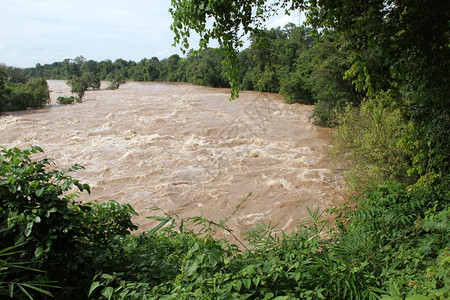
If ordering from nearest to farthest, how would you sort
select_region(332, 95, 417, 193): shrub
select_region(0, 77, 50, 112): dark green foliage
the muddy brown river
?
1. select_region(332, 95, 417, 193): shrub
2. the muddy brown river
3. select_region(0, 77, 50, 112): dark green foliage

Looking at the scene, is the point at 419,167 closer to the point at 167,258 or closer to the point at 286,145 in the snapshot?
the point at 167,258

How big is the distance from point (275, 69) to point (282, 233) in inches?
1278

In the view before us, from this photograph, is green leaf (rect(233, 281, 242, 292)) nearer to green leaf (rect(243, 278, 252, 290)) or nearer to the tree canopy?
green leaf (rect(243, 278, 252, 290))

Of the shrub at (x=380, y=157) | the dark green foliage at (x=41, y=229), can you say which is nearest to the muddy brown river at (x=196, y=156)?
the shrub at (x=380, y=157)

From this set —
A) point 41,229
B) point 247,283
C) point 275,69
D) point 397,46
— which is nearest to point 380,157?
point 397,46

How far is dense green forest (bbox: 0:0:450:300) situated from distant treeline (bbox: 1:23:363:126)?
2.12ft

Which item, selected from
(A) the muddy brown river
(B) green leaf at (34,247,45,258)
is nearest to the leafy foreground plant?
(B) green leaf at (34,247,45,258)

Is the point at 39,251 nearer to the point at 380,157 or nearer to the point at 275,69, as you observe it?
the point at 380,157

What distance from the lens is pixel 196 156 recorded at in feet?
43.8

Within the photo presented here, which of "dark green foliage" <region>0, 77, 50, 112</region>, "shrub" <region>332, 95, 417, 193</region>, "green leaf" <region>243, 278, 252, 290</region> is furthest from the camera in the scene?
"dark green foliage" <region>0, 77, 50, 112</region>

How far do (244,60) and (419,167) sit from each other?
37251mm

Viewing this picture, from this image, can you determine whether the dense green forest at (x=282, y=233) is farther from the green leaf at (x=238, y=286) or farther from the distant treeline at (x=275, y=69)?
the distant treeline at (x=275, y=69)

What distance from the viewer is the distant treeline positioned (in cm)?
1611

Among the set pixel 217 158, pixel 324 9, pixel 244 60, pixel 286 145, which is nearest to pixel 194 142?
pixel 217 158
